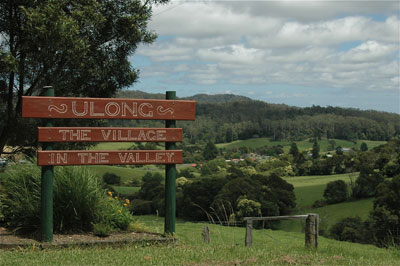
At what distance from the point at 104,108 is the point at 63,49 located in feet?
20.1

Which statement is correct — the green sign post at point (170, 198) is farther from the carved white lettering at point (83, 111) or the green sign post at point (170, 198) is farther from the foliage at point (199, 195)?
the foliage at point (199, 195)

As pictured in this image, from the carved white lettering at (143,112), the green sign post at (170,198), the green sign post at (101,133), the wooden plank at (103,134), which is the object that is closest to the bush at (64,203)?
the green sign post at (101,133)

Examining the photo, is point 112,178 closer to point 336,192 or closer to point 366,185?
point 336,192

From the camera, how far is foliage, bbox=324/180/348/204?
8212cm

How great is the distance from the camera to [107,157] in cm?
792

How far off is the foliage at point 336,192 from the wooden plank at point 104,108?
259 feet

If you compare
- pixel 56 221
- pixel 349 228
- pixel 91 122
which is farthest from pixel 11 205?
pixel 349 228

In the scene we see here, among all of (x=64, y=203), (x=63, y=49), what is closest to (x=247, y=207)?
(x=63, y=49)

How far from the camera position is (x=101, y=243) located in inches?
296

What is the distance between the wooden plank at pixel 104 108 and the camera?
7.52m

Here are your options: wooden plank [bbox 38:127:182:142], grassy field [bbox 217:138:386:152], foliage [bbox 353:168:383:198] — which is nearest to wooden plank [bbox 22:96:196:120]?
wooden plank [bbox 38:127:182:142]

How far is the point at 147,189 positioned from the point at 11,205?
6726cm

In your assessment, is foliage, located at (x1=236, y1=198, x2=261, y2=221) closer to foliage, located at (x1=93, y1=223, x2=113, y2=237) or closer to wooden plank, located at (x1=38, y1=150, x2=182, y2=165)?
wooden plank, located at (x1=38, y1=150, x2=182, y2=165)

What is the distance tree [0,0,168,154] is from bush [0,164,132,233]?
201 inches
